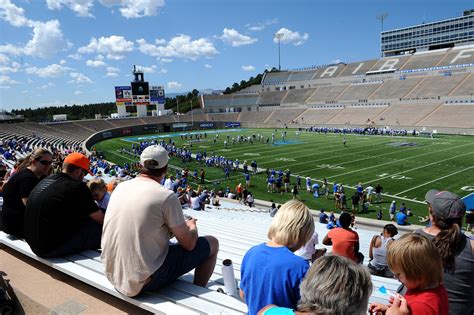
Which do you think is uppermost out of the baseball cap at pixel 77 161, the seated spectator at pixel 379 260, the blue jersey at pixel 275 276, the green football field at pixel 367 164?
the baseball cap at pixel 77 161

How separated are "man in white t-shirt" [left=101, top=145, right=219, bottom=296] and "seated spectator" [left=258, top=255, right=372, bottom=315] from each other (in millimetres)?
1422

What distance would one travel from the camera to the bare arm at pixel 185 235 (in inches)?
111

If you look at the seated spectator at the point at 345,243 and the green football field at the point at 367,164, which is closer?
the seated spectator at the point at 345,243

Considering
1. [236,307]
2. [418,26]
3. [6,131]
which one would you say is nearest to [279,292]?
[236,307]

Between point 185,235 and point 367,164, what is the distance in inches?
1062

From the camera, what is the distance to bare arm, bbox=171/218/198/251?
2.83 meters

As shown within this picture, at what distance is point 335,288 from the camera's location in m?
1.52

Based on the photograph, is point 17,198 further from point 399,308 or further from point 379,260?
point 379,260

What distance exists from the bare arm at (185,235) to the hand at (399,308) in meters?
1.55

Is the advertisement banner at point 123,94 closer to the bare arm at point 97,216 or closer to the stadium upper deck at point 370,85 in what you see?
the stadium upper deck at point 370,85

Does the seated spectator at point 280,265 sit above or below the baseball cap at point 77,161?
below

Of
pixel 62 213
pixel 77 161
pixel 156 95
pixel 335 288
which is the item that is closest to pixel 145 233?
pixel 62 213

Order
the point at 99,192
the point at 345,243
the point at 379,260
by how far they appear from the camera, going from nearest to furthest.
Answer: the point at 345,243 < the point at 99,192 < the point at 379,260

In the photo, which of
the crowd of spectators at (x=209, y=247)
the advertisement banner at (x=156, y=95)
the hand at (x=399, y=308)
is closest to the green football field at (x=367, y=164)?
the crowd of spectators at (x=209, y=247)
